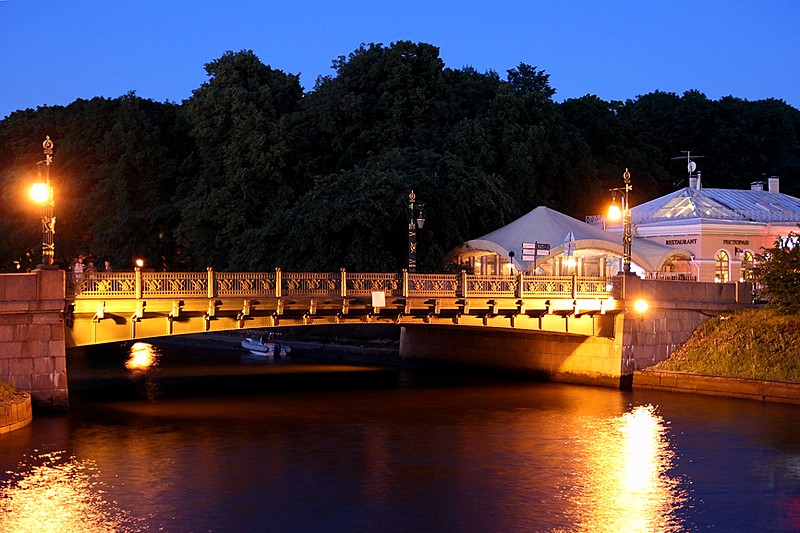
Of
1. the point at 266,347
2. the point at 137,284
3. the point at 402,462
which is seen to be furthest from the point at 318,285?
the point at 266,347

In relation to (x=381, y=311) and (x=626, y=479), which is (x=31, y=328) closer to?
(x=381, y=311)

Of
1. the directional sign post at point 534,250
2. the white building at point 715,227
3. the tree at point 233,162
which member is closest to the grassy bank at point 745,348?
the directional sign post at point 534,250

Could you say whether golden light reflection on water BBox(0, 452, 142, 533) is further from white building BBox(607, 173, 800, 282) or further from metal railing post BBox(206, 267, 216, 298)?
white building BBox(607, 173, 800, 282)

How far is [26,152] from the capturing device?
250 feet

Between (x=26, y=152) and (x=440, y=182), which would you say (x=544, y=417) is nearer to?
(x=440, y=182)

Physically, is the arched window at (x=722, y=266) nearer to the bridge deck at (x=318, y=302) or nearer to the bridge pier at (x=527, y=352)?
the bridge pier at (x=527, y=352)

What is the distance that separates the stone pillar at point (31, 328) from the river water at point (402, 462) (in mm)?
1620

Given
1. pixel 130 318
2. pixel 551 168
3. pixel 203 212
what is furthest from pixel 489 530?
pixel 551 168

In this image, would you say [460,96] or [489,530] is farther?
[460,96]

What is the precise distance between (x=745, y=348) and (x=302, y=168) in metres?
27.6

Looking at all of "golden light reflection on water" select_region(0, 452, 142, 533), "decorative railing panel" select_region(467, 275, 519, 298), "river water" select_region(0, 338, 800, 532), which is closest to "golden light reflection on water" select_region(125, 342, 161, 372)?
"river water" select_region(0, 338, 800, 532)

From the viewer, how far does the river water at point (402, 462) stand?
23.0 metres

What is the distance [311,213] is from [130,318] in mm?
17251

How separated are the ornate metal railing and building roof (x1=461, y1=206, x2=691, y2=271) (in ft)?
24.5
